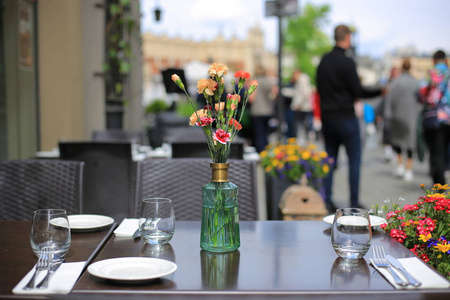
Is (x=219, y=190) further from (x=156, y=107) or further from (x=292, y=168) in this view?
(x=156, y=107)

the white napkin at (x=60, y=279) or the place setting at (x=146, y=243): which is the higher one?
the place setting at (x=146, y=243)

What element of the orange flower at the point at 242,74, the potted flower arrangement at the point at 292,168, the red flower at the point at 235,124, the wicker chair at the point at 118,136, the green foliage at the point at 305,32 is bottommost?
the potted flower arrangement at the point at 292,168

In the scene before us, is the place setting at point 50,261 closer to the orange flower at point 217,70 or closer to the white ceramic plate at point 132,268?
the white ceramic plate at point 132,268

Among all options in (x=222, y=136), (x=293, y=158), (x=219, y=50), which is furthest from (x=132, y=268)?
(x=219, y=50)

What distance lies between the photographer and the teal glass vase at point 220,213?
197cm

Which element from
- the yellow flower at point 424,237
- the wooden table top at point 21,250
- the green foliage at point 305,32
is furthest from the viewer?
the green foliage at point 305,32

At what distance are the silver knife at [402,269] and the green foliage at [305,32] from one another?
1594 inches

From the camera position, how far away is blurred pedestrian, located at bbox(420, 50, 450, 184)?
280 inches

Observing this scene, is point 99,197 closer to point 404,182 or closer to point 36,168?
point 36,168

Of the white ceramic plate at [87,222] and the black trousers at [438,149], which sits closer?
the white ceramic plate at [87,222]

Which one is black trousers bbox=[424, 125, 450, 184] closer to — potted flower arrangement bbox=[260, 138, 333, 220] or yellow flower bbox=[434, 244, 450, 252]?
potted flower arrangement bbox=[260, 138, 333, 220]

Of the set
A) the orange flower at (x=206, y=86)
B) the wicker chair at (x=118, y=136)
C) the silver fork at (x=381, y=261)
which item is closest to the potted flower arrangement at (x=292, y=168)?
the wicker chair at (x=118, y=136)

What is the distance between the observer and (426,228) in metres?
2.24

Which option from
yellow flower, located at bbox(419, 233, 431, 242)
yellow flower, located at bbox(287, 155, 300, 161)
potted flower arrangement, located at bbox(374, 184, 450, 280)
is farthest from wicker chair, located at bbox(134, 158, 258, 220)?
yellow flower, located at bbox(287, 155, 300, 161)
